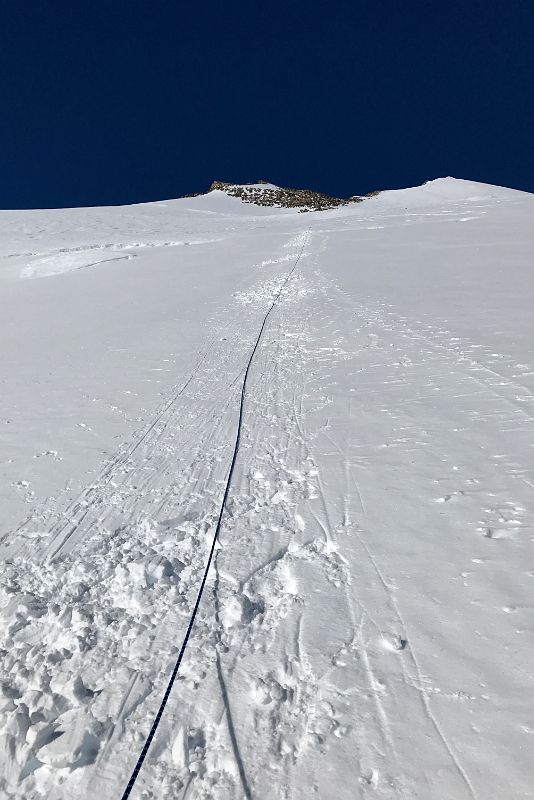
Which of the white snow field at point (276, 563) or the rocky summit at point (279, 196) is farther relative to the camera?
the rocky summit at point (279, 196)

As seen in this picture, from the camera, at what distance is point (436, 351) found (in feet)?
25.9

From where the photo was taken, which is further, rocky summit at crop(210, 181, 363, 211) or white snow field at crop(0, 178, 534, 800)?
rocky summit at crop(210, 181, 363, 211)

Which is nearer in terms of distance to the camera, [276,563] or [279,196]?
[276,563]

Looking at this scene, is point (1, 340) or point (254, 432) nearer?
point (254, 432)

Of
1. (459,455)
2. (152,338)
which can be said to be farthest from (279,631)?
(152,338)

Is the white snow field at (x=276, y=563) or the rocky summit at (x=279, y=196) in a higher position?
the rocky summit at (x=279, y=196)

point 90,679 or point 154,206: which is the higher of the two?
point 154,206

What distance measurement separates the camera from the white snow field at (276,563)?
8.23ft

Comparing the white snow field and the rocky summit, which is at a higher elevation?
the rocky summit

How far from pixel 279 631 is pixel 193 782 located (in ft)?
3.04

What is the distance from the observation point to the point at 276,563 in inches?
148

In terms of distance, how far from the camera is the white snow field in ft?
8.23

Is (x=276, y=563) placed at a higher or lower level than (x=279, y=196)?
lower

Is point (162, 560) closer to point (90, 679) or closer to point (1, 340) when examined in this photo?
point (90, 679)
